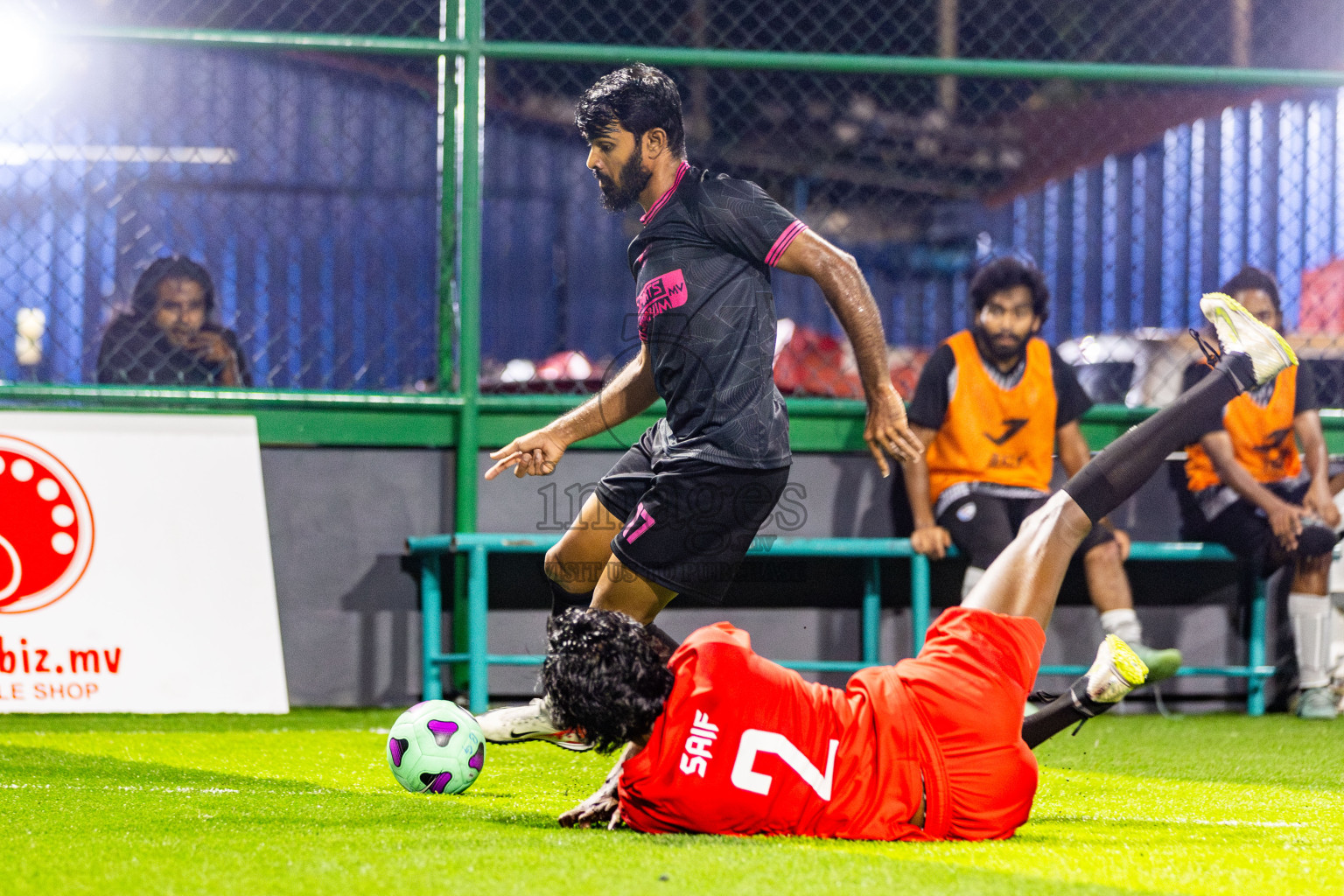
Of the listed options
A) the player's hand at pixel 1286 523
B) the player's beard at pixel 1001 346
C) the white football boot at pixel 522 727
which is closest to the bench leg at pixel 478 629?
the white football boot at pixel 522 727

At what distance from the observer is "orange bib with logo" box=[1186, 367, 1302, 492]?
19.4 feet

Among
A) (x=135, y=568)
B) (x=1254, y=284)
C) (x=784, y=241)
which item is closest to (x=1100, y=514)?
(x=784, y=241)

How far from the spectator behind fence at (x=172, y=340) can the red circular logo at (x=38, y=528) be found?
60cm

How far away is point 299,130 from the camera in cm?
817

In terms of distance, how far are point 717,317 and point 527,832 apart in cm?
135

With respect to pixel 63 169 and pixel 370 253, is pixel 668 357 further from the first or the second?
pixel 63 169

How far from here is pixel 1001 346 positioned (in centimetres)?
570

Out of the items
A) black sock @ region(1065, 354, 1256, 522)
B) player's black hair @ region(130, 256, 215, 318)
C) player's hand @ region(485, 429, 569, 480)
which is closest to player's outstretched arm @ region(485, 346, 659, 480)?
player's hand @ region(485, 429, 569, 480)

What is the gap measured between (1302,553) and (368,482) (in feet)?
13.0

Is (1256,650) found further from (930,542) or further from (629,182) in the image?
(629,182)

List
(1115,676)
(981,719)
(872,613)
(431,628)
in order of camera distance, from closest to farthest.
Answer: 1. (981,719)
2. (1115,676)
3. (431,628)
4. (872,613)

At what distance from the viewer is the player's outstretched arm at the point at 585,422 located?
11.8 ft

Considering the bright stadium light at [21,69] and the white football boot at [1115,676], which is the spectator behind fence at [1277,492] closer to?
the white football boot at [1115,676]

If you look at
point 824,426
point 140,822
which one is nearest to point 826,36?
point 824,426
